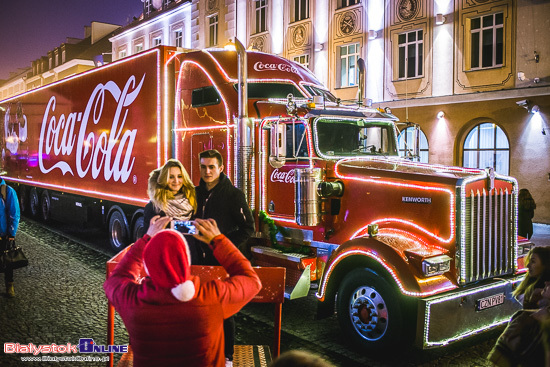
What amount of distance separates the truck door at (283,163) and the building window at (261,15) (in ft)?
61.0

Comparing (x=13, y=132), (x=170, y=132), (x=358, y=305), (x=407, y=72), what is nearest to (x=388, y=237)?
(x=358, y=305)

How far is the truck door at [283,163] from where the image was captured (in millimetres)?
5957

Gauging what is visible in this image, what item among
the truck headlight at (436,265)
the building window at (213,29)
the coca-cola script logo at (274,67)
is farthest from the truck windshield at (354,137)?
the building window at (213,29)

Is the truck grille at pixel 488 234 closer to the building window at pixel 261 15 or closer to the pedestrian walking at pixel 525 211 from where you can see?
the pedestrian walking at pixel 525 211

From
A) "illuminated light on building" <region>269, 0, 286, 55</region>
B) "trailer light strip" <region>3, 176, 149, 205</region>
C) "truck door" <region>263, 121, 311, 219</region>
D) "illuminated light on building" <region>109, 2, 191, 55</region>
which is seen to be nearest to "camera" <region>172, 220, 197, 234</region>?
"truck door" <region>263, 121, 311, 219</region>

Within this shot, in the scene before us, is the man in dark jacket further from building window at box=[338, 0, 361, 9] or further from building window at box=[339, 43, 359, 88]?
building window at box=[338, 0, 361, 9]

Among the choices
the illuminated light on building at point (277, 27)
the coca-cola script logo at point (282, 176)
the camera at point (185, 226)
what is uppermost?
the illuminated light on building at point (277, 27)

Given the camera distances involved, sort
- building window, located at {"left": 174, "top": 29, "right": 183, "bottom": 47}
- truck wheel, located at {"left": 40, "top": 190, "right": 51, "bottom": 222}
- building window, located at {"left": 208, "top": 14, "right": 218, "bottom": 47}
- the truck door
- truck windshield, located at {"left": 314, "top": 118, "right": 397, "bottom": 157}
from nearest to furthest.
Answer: the truck door
truck windshield, located at {"left": 314, "top": 118, "right": 397, "bottom": 157}
truck wheel, located at {"left": 40, "top": 190, "right": 51, "bottom": 222}
building window, located at {"left": 208, "top": 14, "right": 218, "bottom": 47}
building window, located at {"left": 174, "top": 29, "right": 183, "bottom": 47}

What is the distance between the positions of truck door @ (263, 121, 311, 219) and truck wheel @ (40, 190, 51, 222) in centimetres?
973

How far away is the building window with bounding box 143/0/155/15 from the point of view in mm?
33756

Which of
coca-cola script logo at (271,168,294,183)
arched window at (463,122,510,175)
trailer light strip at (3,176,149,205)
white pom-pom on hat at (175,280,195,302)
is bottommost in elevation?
trailer light strip at (3,176,149,205)

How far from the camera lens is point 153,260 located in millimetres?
2111

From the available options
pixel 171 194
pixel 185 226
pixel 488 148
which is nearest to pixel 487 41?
pixel 488 148

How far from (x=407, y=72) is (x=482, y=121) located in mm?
3377
